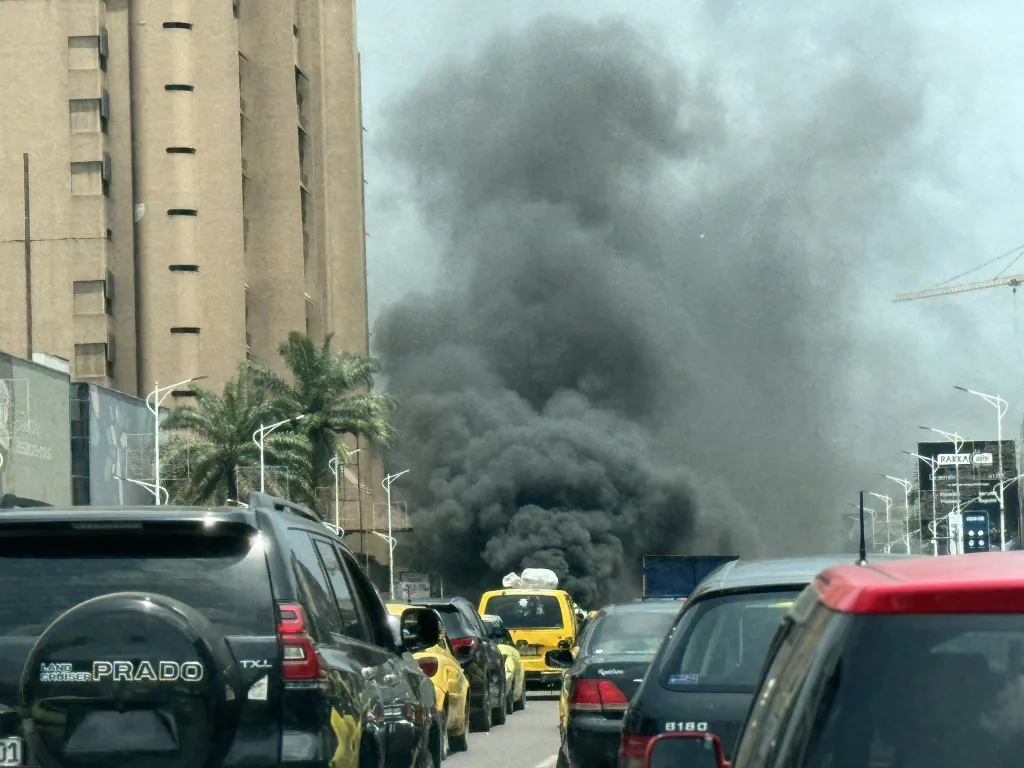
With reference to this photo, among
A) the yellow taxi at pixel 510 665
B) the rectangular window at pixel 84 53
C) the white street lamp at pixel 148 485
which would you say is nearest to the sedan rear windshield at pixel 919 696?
the yellow taxi at pixel 510 665

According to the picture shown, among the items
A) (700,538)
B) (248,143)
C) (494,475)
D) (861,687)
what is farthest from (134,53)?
(861,687)

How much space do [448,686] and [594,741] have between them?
17.8ft

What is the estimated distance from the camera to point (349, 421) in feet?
209

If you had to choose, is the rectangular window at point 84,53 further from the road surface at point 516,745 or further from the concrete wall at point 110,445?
the road surface at point 516,745

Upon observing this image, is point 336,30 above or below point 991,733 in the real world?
above

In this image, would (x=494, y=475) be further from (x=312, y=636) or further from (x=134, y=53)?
(x=312, y=636)

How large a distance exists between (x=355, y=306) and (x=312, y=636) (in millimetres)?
86892

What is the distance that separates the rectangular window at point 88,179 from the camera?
243 feet

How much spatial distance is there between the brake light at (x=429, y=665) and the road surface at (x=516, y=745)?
96 centimetres

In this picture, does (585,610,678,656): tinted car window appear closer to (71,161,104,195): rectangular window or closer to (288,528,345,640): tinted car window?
(288,528,345,640): tinted car window

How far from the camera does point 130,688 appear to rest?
5.60 meters

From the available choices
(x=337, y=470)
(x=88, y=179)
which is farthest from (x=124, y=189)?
→ (x=337, y=470)

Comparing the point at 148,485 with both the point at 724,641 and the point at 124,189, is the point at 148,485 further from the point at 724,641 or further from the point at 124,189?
the point at 724,641

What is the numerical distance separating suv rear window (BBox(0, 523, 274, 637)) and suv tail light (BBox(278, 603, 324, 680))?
0.05m
